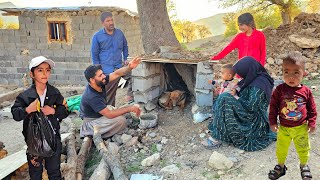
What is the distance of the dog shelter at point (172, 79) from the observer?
552 centimetres

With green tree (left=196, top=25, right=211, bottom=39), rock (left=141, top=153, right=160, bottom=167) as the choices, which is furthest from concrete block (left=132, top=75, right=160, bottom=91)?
green tree (left=196, top=25, right=211, bottom=39)

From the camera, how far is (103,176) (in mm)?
3902

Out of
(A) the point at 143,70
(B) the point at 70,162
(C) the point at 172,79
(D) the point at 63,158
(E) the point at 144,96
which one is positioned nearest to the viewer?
(B) the point at 70,162

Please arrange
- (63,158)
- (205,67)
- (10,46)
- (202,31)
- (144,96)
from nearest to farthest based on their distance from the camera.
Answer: (63,158)
(205,67)
(144,96)
(10,46)
(202,31)

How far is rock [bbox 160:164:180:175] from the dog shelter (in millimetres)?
1804

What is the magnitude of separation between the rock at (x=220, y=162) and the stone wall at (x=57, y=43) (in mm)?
8532

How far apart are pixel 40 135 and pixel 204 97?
122 inches

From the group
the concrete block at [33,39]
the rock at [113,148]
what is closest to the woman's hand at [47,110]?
the rock at [113,148]

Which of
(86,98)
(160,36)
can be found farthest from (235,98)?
(160,36)

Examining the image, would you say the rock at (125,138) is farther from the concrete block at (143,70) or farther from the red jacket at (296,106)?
the red jacket at (296,106)

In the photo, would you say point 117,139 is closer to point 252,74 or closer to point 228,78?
point 228,78

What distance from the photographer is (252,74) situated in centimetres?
407

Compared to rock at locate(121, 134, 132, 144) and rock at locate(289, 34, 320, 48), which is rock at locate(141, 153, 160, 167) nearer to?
rock at locate(121, 134, 132, 144)

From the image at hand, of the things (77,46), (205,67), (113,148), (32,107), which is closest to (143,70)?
(205,67)
